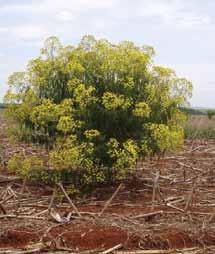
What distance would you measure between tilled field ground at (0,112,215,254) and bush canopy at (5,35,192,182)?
28.8 inches

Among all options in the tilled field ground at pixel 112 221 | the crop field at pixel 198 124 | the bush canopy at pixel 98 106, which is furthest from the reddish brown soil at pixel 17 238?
the crop field at pixel 198 124

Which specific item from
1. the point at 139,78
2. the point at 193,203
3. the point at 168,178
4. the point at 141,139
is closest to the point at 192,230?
the point at 193,203

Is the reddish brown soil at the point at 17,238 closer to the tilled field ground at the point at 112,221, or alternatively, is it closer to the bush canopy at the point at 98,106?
the tilled field ground at the point at 112,221

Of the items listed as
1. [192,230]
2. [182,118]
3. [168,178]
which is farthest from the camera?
[168,178]

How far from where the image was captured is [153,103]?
11.4 metres

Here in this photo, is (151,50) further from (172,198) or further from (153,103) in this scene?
(172,198)

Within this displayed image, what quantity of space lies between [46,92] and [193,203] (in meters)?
3.35

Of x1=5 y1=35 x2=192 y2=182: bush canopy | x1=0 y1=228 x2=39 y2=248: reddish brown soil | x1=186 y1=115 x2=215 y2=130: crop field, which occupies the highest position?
x1=5 y1=35 x2=192 y2=182: bush canopy

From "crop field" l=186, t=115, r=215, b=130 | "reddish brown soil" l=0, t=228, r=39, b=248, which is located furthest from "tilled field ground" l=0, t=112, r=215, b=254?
"crop field" l=186, t=115, r=215, b=130

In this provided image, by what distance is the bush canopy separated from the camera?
10.9m

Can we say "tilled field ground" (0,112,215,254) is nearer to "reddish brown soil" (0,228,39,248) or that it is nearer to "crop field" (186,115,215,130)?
"reddish brown soil" (0,228,39,248)

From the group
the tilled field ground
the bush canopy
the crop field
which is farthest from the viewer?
the crop field

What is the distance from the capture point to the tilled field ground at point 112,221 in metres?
7.53

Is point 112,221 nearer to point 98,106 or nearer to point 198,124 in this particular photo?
point 98,106
